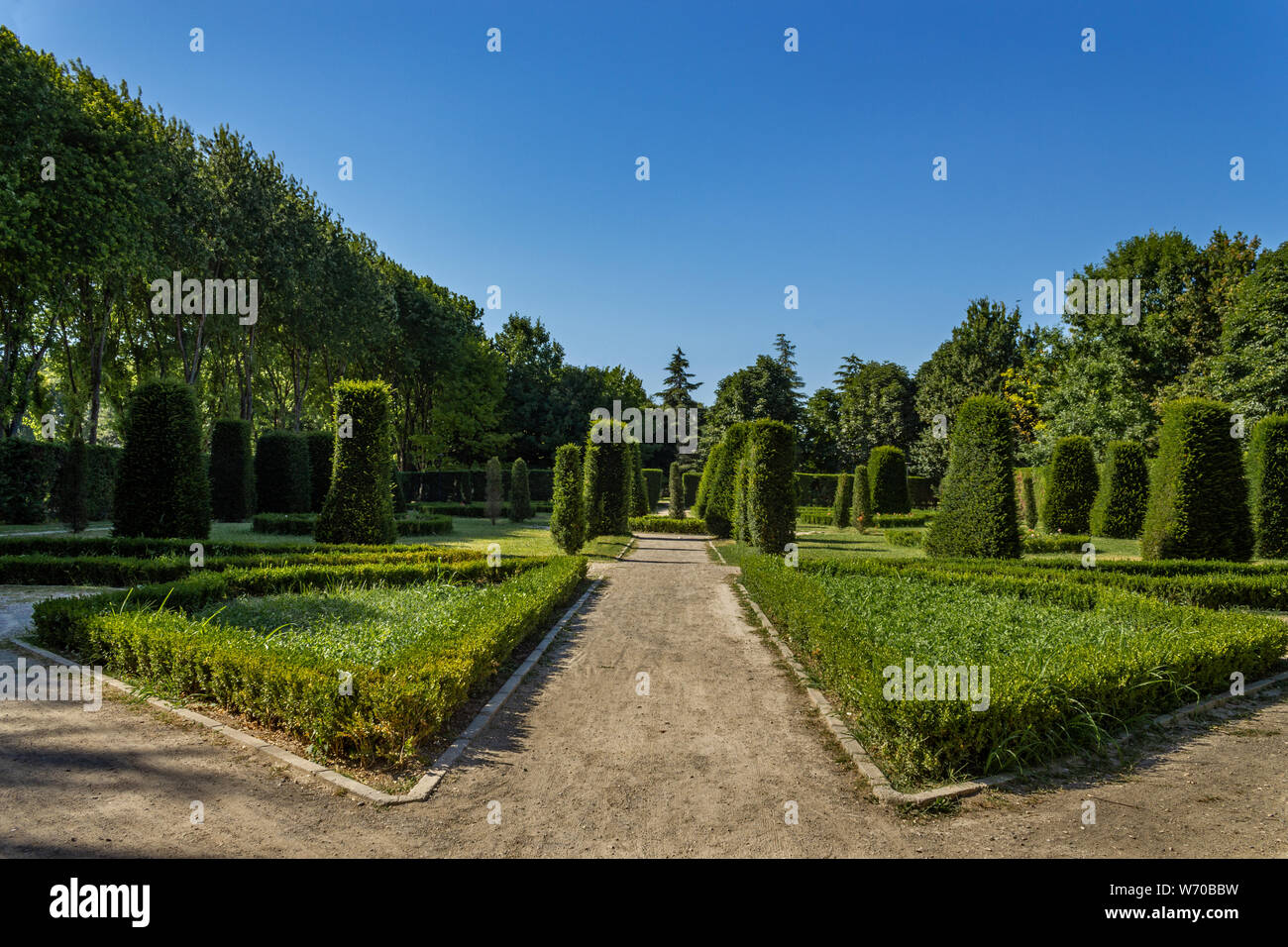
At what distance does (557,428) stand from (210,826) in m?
44.9

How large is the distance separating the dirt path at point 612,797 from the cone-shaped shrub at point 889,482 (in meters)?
23.1

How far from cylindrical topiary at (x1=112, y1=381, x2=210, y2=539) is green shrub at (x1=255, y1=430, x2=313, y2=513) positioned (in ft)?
30.4

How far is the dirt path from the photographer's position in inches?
150

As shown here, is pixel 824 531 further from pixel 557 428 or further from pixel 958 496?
pixel 557 428

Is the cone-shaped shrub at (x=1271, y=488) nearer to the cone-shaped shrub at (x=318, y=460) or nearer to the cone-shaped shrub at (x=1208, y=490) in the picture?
the cone-shaped shrub at (x=1208, y=490)

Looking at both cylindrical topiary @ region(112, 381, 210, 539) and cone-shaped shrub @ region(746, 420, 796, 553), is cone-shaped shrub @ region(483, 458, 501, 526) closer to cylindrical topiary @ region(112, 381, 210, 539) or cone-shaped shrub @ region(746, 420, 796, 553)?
cylindrical topiary @ region(112, 381, 210, 539)

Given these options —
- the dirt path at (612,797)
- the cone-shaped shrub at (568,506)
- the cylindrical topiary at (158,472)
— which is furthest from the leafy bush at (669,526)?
the dirt path at (612,797)

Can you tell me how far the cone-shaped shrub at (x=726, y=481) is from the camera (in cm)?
2384

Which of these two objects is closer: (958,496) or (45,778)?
(45,778)

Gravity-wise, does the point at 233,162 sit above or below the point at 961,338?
above

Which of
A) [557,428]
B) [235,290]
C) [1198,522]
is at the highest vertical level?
[235,290]

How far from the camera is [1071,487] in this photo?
874 inches
